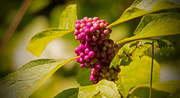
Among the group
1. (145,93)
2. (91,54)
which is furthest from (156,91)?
(91,54)

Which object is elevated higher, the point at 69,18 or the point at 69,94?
the point at 69,18

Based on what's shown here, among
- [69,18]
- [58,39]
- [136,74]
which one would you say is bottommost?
[136,74]

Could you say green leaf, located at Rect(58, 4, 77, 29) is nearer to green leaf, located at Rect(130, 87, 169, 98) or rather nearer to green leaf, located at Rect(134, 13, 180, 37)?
green leaf, located at Rect(134, 13, 180, 37)

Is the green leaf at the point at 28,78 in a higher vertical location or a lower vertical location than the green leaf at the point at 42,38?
lower

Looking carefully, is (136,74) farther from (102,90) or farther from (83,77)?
(102,90)

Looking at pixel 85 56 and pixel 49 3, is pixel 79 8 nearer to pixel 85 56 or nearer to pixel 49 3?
pixel 49 3

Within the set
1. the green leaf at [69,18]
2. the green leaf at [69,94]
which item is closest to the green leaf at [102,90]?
the green leaf at [69,94]

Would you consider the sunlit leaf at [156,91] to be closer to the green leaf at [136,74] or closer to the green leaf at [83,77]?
the green leaf at [136,74]
